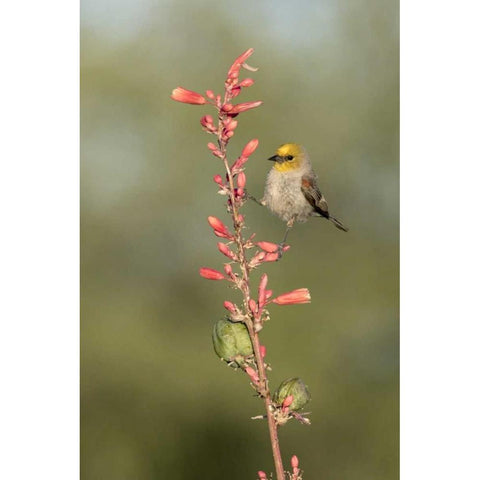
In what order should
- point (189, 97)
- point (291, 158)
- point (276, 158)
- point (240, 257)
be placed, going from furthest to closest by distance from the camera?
point (291, 158), point (276, 158), point (189, 97), point (240, 257)

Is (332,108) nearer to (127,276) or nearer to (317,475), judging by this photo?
(127,276)

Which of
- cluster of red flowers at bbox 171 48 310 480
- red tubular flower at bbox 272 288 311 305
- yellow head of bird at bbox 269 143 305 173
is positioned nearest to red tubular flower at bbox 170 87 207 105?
cluster of red flowers at bbox 171 48 310 480

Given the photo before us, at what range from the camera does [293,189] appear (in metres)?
1.69

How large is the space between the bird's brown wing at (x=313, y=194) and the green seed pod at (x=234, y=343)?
81cm

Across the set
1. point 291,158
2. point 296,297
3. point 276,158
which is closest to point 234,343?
point 296,297

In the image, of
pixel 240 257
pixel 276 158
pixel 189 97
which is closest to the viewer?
pixel 240 257

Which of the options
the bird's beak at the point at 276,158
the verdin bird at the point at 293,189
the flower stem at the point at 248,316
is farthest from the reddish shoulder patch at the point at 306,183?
the flower stem at the point at 248,316

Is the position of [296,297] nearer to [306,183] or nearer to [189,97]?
[189,97]

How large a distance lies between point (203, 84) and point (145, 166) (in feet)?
1.46

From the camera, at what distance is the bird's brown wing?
1700 mm

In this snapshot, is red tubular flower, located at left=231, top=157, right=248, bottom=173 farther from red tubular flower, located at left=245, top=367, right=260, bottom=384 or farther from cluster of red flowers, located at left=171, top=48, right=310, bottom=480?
red tubular flower, located at left=245, top=367, right=260, bottom=384

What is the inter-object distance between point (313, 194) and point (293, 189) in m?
Result: 0.06

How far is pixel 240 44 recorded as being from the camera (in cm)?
308

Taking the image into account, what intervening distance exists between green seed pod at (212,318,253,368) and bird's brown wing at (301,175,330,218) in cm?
81
